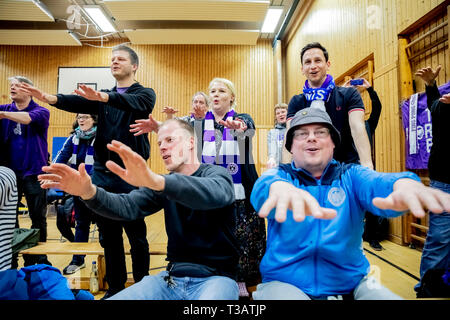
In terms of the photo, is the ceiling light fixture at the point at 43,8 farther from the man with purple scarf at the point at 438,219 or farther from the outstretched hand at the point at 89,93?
the man with purple scarf at the point at 438,219

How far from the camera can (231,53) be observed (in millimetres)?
6840

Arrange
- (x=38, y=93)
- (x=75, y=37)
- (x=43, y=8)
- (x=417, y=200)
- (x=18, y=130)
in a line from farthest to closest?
1. (x=75, y=37)
2. (x=43, y=8)
3. (x=18, y=130)
4. (x=38, y=93)
5. (x=417, y=200)

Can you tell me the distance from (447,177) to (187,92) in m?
6.35

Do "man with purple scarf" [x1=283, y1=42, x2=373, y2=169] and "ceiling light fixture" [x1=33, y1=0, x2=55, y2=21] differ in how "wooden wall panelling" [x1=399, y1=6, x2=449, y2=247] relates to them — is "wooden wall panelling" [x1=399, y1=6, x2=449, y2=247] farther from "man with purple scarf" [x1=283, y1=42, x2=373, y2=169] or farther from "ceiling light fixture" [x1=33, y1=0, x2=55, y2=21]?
"ceiling light fixture" [x1=33, y1=0, x2=55, y2=21]

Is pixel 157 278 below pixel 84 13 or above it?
below

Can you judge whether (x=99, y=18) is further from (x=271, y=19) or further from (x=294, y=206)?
(x=294, y=206)

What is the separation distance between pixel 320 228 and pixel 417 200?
0.28 meters

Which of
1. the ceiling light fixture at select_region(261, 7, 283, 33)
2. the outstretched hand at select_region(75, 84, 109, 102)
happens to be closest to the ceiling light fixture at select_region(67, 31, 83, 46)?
the ceiling light fixture at select_region(261, 7, 283, 33)

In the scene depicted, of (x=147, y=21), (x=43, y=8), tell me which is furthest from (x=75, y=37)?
(x=147, y=21)

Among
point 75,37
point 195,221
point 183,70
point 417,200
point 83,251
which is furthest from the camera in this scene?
point 183,70

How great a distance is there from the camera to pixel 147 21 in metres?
5.82
